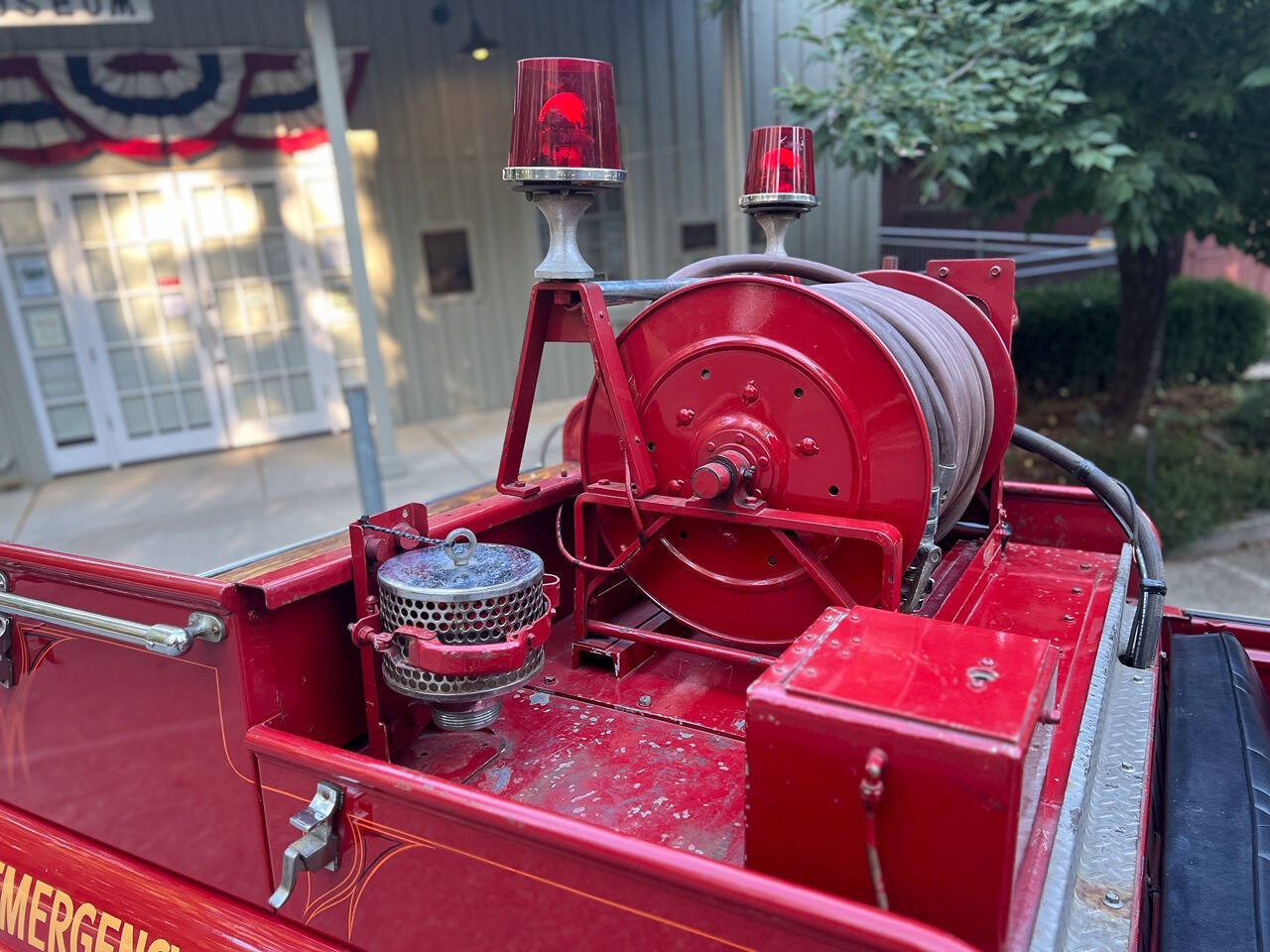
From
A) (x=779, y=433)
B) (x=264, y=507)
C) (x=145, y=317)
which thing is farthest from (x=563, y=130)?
(x=145, y=317)

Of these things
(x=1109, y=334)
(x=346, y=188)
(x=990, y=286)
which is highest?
(x=346, y=188)

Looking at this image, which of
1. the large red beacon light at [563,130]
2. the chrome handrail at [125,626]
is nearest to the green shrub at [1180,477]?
the large red beacon light at [563,130]

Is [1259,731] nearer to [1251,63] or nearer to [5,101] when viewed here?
[1251,63]

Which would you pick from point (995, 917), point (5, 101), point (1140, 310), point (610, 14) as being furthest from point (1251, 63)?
point (5, 101)

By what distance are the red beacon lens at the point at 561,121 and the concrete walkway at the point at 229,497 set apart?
16.5ft

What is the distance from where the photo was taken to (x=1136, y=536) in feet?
8.66

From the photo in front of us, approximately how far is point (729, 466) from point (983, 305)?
1368mm

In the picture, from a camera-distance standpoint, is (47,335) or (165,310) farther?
(165,310)

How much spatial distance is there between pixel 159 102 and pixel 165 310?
6.01 feet

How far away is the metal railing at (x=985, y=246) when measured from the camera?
1413 centimetres

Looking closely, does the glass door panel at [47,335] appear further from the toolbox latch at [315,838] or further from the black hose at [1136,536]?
the black hose at [1136,536]

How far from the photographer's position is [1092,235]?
17.1m

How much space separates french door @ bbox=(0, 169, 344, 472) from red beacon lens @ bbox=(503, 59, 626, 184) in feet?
24.3

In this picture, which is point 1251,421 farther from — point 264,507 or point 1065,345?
point 264,507
